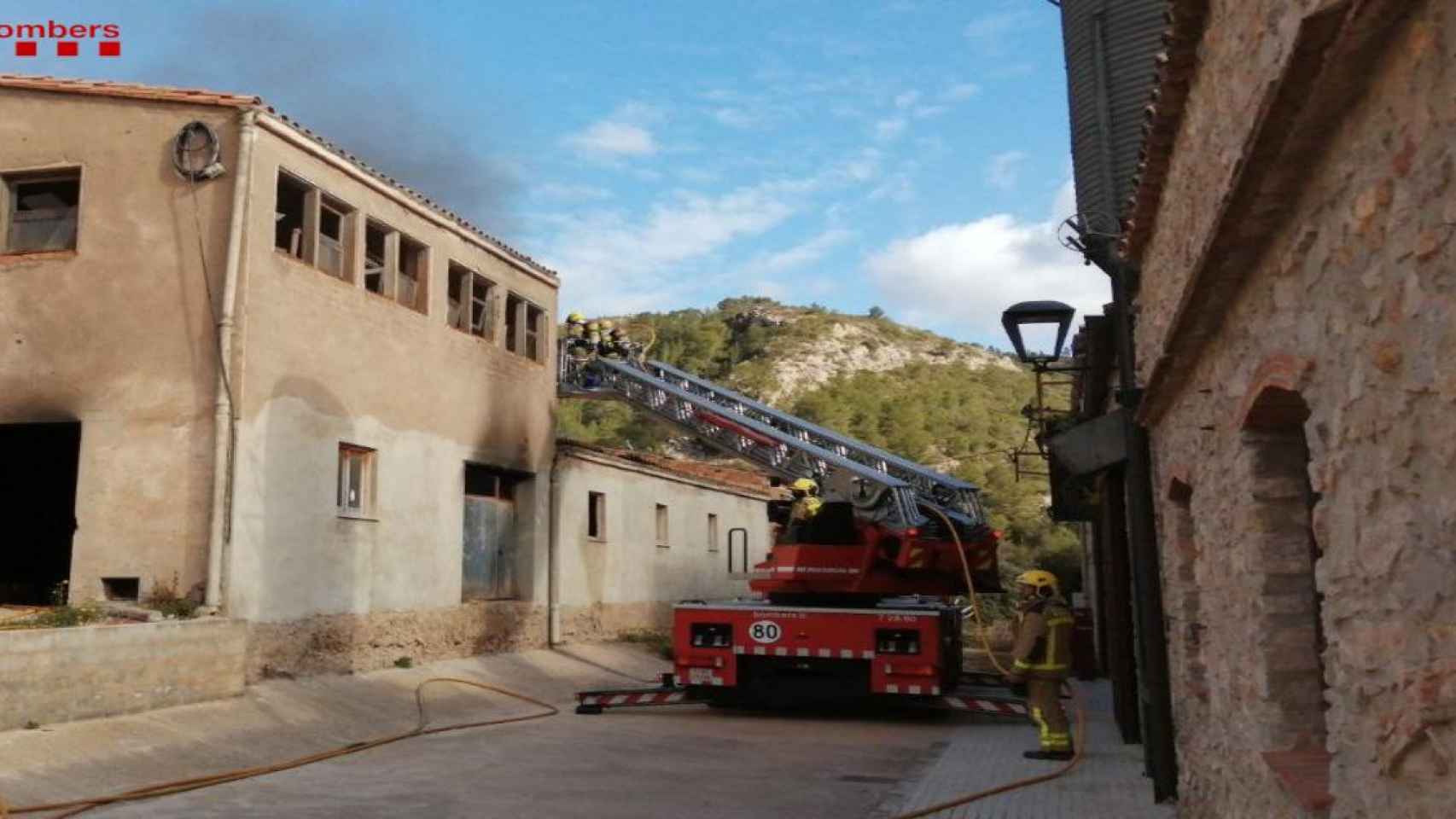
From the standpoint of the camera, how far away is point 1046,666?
10.5m

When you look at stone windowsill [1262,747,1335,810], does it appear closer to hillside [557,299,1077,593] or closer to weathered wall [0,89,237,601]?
weathered wall [0,89,237,601]

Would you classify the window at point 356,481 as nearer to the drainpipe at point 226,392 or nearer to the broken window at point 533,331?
the drainpipe at point 226,392

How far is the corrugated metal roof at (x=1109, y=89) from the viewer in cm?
921

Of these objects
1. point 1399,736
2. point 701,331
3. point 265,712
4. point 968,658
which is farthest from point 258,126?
point 701,331

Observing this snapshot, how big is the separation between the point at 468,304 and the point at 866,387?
4503 cm

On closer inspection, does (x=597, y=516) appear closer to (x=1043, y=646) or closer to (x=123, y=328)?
(x=123, y=328)

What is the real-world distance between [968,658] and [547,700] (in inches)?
401

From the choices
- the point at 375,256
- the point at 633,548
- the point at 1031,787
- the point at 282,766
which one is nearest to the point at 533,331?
the point at 375,256

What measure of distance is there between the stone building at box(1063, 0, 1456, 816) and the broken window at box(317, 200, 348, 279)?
11240 millimetres

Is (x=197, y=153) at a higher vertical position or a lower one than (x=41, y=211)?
higher

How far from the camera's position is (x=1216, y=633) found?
5754mm

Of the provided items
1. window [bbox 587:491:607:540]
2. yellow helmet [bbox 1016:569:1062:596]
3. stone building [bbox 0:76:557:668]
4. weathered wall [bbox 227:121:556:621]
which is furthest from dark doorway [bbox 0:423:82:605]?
yellow helmet [bbox 1016:569:1062:596]

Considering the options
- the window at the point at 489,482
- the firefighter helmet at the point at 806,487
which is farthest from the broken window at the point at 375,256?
the firefighter helmet at the point at 806,487

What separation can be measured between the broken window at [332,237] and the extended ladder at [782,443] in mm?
6625
